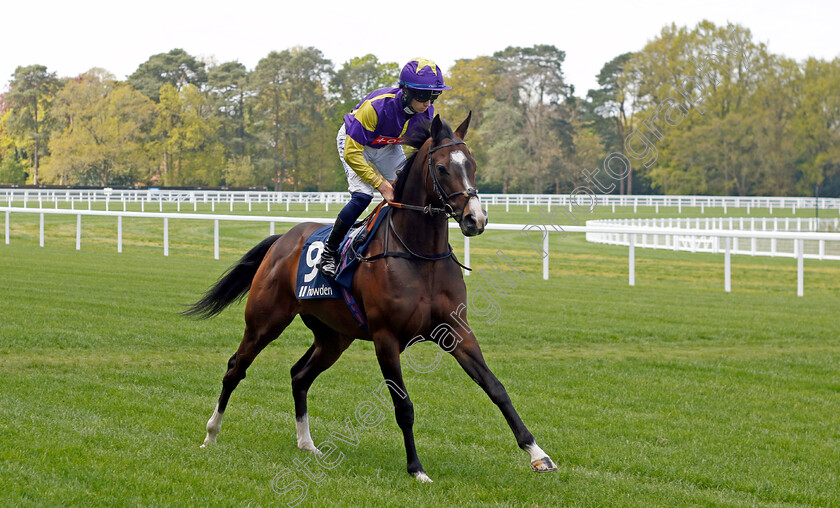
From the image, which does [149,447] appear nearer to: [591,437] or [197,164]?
[591,437]

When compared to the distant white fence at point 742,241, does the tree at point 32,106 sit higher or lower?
higher

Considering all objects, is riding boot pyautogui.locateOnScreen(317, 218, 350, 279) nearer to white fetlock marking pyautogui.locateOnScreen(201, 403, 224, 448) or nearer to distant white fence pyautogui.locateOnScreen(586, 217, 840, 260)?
white fetlock marking pyautogui.locateOnScreen(201, 403, 224, 448)

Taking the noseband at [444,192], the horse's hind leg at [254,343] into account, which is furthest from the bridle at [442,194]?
the horse's hind leg at [254,343]

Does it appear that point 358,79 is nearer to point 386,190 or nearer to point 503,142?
point 503,142

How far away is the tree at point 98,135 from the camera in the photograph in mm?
56000

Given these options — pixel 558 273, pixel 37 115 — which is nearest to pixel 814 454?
pixel 558 273

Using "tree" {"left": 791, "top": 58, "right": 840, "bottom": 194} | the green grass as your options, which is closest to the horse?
the green grass

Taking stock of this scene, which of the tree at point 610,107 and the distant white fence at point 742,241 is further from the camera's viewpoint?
the tree at point 610,107

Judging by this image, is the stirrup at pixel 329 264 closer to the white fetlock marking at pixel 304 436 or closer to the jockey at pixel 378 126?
the jockey at pixel 378 126

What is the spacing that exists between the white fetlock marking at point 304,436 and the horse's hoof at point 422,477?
0.87 m

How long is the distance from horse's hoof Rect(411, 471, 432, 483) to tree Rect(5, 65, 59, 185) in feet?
210

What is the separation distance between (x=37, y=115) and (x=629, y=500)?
67.6 m

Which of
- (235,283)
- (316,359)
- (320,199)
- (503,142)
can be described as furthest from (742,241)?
(316,359)

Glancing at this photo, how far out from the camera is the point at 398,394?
4379mm
